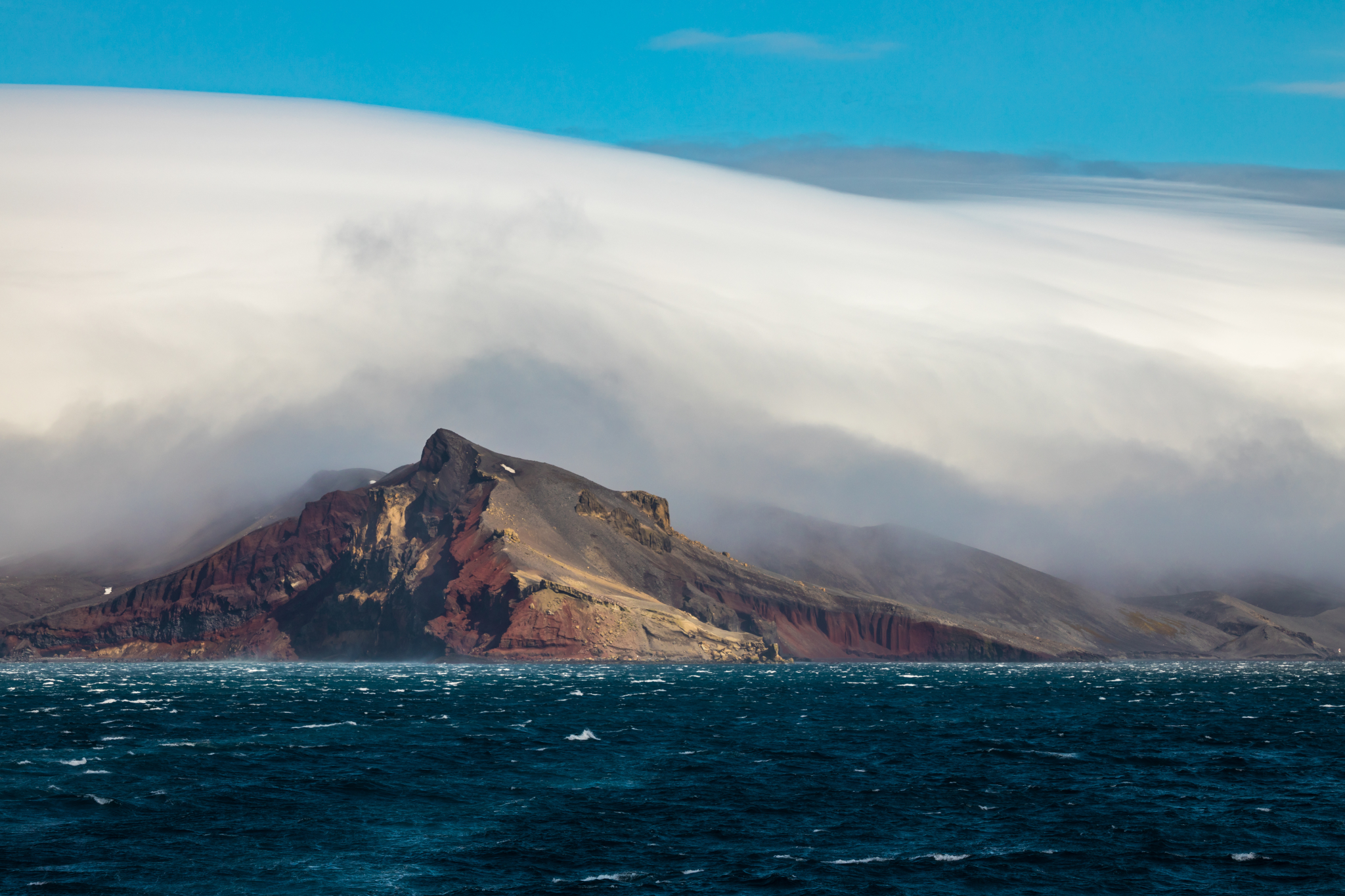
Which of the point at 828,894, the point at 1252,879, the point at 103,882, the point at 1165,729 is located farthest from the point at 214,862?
the point at 1165,729

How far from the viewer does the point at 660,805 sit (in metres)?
72.5

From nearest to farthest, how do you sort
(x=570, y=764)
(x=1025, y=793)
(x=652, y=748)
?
(x=1025, y=793)
(x=570, y=764)
(x=652, y=748)

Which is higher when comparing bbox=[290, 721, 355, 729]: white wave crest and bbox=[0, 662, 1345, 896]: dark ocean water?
bbox=[0, 662, 1345, 896]: dark ocean water

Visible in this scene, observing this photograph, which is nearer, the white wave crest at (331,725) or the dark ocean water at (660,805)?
the dark ocean water at (660,805)

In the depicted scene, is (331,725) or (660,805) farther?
(331,725)

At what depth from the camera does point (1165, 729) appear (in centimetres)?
12181

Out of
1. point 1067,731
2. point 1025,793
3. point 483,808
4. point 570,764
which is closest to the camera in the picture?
point 483,808

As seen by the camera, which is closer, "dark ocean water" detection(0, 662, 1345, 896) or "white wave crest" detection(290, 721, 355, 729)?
"dark ocean water" detection(0, 662, 1345, 896)

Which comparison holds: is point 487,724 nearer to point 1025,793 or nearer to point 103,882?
point 1025,793

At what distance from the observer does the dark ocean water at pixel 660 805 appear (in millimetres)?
54781

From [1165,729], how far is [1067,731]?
10998 millimetres

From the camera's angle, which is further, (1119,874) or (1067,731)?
(1067,731)

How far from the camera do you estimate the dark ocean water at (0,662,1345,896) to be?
180 feet

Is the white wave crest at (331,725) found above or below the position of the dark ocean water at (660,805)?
below
